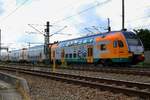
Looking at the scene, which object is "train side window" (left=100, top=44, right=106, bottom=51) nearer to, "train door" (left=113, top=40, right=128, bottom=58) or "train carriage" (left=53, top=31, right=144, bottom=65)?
"train carriage" (left=53, top=31, right=144, bottom=65)

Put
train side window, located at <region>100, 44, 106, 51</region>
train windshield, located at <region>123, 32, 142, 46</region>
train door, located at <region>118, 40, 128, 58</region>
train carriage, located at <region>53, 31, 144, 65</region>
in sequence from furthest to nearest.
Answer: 1. train side window, located at <region>100, 44, 106, 51</region>
2. train windshield, located at <region>123, 32, 142, 46</region>
3. train carriage, located at <region>53, 31, 144, 65</region>
4. train door, located at <region>118, 40, 128, 58</region>

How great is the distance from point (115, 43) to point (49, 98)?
1823 cm

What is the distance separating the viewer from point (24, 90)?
13469 millimetres

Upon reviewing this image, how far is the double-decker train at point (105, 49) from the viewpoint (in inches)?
1139

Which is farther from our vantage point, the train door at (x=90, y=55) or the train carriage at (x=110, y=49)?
the train door at (x=90, y=55)

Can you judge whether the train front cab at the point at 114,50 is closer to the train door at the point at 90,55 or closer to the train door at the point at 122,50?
the train door at the point at 122,50

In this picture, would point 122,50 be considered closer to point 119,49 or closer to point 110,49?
point 119,49

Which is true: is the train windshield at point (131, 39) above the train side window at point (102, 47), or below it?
above

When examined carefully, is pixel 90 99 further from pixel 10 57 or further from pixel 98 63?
pixel 10 57

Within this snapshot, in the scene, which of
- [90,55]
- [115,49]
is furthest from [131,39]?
[90,55]

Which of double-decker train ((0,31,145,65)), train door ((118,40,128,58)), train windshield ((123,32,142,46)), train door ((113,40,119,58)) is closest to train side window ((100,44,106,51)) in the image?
double-decker train ((0,31,145,65))

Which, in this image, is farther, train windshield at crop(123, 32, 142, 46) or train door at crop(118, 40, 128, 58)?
train windshield at crop(123, 32, 142, 46)

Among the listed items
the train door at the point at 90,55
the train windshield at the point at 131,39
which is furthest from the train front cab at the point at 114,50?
the train door at the point at 90,55

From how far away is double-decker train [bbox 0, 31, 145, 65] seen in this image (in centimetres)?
2894
